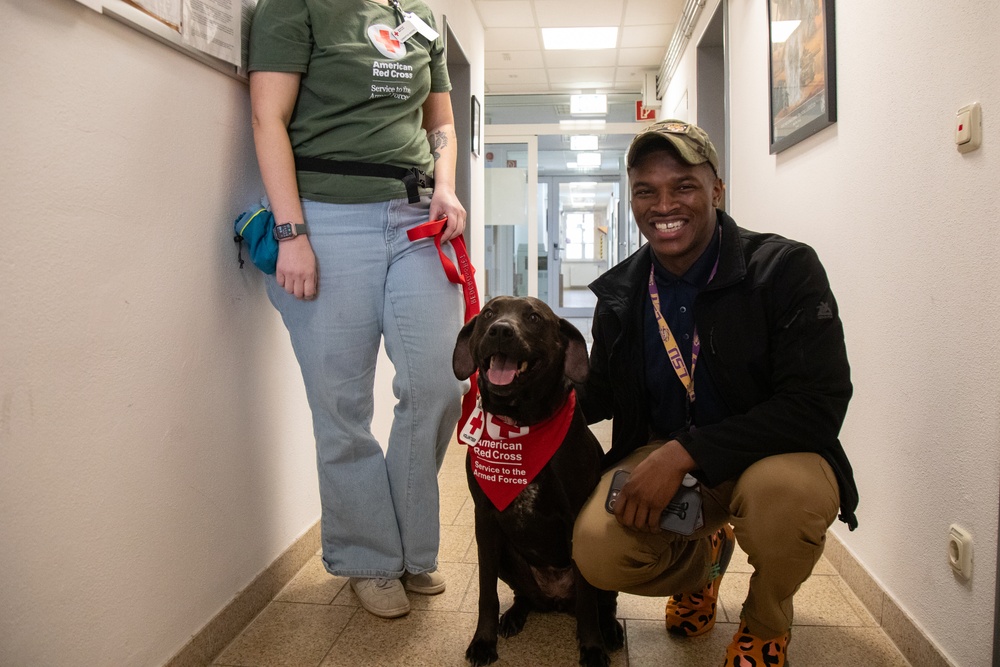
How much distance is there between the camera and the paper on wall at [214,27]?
1.57m

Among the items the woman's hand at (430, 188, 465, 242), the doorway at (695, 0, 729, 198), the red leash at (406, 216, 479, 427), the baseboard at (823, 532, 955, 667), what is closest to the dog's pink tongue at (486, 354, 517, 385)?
the red leash at (406, 216, 479, 427)

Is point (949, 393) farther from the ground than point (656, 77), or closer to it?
closer to it

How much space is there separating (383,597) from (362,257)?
88 cm

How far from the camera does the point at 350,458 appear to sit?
1857 millimetres

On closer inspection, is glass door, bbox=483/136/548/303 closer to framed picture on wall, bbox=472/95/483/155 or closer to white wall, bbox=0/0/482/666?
framed picture on wall, bbox=472/95/483/155

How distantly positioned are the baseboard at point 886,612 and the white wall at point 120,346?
1591mm

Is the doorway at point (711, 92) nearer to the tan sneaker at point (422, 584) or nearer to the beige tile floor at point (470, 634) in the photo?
the beige tile floor at point (470, 634)

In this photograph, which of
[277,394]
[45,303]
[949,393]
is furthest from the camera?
[277,394]

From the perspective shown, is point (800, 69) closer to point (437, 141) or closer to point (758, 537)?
point (437, 141)

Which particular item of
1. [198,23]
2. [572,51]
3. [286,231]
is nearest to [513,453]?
[286,231]

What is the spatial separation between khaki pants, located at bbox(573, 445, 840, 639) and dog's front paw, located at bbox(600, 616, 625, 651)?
22 centimetres

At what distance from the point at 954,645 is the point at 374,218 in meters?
1.57

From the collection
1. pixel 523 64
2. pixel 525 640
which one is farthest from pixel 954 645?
pixel 523 64

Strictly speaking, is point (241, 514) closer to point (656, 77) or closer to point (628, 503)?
point (628, 503)
